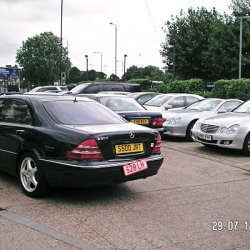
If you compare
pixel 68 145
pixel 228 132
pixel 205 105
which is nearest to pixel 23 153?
pixel 68 145

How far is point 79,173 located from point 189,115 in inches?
306

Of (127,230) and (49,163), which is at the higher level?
(49,163)

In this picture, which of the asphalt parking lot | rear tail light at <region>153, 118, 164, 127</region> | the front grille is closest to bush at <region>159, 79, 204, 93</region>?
rear tail light at <region>153, 118, 164, 127</region>

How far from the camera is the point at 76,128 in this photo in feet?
19.4

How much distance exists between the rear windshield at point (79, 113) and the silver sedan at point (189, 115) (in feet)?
19.1

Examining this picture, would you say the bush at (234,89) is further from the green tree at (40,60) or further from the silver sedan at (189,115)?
the green tree at (40,60)

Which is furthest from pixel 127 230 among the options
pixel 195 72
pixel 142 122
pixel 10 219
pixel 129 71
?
pixel 129 71

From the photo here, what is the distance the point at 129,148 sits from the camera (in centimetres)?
599

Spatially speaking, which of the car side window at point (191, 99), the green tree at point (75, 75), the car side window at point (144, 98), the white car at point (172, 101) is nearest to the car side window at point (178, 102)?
the white car at point (172, 101)

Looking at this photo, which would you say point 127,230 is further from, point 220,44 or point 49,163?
point 220,44

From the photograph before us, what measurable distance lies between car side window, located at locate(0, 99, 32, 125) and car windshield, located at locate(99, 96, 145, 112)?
159 inches

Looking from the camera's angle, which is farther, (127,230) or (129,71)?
(129,71)

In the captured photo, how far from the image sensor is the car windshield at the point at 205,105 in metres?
13.6

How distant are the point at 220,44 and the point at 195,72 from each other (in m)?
4.77
